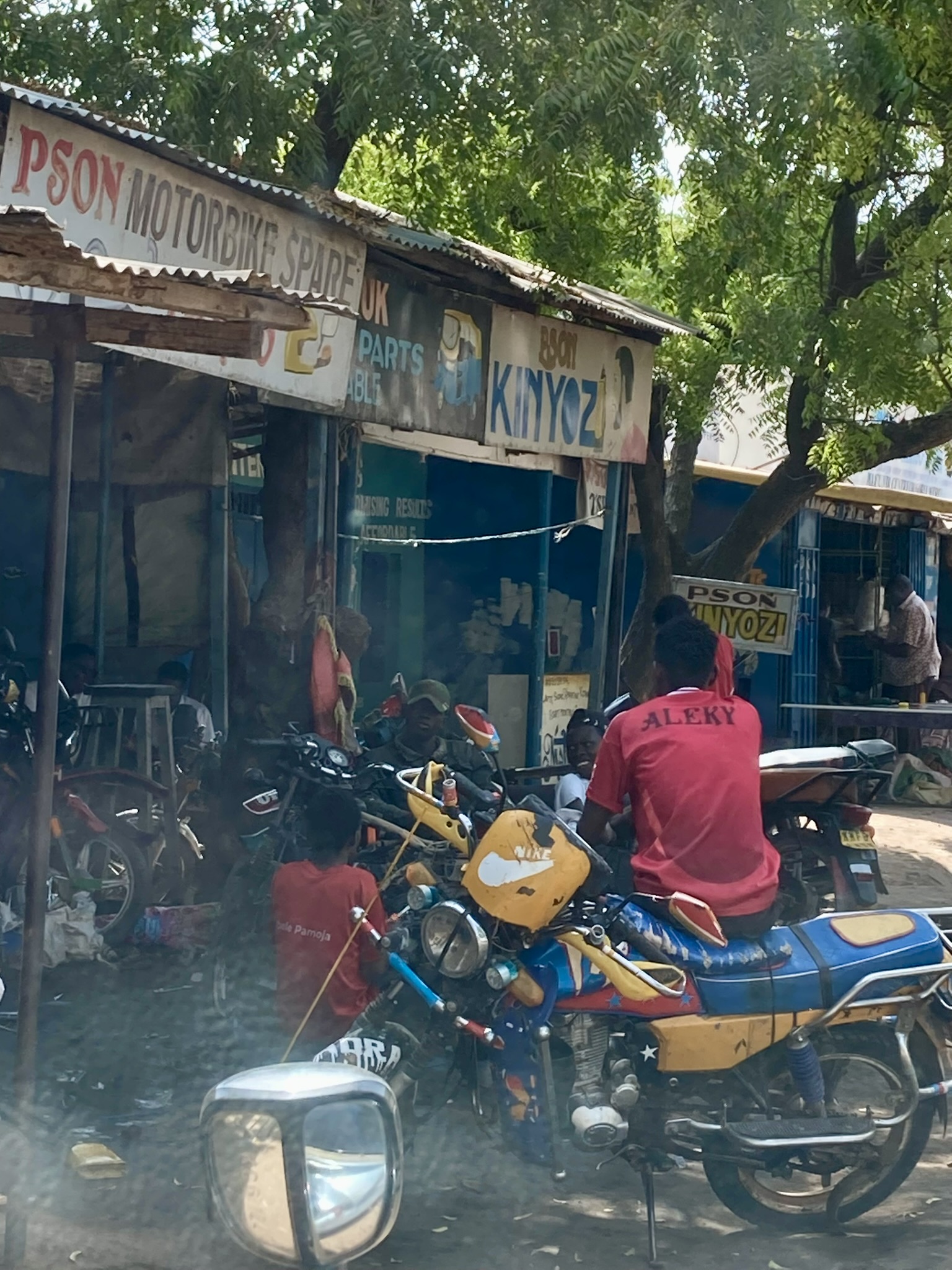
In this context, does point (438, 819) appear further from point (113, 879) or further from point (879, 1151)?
point (113, 879)

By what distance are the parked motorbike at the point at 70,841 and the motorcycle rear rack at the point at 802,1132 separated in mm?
3617

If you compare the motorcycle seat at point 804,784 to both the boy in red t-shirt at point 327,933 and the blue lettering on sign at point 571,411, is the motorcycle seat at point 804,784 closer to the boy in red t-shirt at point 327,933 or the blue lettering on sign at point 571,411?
the boy in red t-shirt at point 327,933

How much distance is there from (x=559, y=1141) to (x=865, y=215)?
29.1ft

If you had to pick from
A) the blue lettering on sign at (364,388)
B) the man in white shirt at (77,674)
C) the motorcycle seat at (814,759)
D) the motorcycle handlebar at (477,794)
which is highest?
the blue lettering on sign at (364,388)

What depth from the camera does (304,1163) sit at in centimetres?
195

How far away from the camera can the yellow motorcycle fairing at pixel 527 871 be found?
380cm

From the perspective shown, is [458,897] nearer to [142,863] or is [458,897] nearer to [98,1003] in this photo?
[98,1003]

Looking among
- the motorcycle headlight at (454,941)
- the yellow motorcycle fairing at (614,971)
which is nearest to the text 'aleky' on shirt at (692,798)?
the yellow motorcycle fairing at (614,971)

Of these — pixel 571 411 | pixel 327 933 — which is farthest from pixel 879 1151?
pixel 571 411

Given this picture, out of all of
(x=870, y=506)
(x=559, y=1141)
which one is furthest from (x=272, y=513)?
(x=870, y=506)

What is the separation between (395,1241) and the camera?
3994mm

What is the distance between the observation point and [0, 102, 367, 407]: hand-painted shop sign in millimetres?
5672

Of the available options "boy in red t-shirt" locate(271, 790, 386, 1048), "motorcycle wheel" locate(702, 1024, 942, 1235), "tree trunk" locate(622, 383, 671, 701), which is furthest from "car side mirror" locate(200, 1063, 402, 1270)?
"tree trunk" locate(622, 383, 671, 701)

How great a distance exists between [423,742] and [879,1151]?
2.71 m
